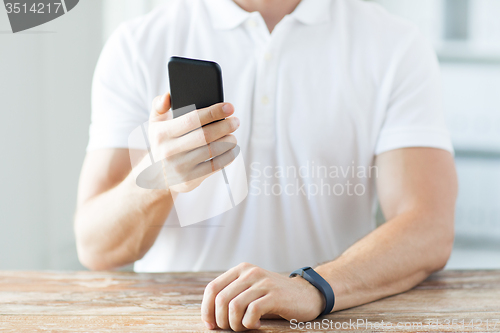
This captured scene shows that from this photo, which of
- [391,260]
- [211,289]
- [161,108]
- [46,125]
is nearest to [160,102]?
[161,108]

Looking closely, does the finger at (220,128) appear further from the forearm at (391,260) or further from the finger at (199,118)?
the forearm at (391,260)

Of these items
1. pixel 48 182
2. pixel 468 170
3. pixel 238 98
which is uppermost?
pixel 238 98

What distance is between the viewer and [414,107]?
61 centimetres

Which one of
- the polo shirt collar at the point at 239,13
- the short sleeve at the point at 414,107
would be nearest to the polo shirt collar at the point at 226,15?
the polo shirt collar at the point at 239,13

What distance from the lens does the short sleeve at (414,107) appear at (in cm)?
59

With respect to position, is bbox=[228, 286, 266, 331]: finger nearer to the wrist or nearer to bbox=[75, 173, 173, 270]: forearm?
the wrist

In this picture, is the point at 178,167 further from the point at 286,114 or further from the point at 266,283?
the point at 286,114

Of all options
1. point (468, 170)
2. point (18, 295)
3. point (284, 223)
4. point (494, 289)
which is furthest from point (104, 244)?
point (468, 170)

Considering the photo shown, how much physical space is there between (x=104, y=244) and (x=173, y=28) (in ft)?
1.11

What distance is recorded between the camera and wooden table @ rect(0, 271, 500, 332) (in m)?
0.37

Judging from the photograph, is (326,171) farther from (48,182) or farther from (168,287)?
(48,182)

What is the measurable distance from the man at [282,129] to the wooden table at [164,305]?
10cm

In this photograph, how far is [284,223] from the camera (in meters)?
0.62

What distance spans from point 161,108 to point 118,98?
0.72ft
